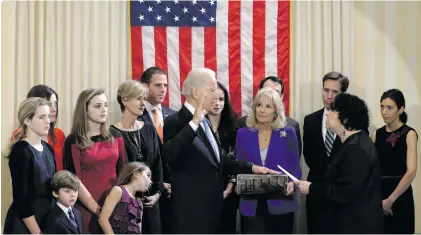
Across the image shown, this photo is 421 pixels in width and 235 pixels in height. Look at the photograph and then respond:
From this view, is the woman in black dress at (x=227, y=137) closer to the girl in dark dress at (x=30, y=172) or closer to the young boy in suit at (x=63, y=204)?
the young boy in suit at (x=63, y=204)

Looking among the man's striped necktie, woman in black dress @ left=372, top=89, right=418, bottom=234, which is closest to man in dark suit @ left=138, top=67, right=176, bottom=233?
the man's striped necktie

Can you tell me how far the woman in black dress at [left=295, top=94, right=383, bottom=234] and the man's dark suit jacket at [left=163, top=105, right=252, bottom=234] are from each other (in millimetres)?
782

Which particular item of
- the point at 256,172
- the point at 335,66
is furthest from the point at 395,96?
the point at 256,172

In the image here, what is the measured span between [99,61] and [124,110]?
1.80m

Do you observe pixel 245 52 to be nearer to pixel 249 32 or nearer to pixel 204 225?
pixel 249 32

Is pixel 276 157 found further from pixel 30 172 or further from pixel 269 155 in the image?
pixel 30 172

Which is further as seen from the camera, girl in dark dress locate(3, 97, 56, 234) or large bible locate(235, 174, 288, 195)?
large bible locate(235, 174, 288, 195)

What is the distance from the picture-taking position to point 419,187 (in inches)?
293

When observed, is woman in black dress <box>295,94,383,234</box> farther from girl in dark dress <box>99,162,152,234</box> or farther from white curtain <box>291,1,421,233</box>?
white curtain <box>291,1,421,233</box>

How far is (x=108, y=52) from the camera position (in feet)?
23.7

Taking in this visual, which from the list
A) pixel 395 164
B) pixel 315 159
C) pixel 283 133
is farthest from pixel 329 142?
pixel 283 133

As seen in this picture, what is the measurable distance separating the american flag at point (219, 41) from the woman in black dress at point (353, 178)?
257 cm

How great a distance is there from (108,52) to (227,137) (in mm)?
1889

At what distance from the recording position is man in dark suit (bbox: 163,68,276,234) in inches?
198
